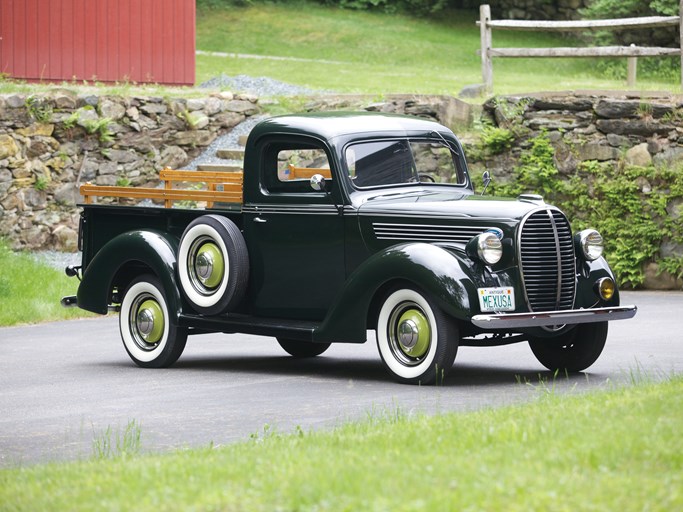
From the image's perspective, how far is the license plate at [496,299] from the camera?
902 centimetres

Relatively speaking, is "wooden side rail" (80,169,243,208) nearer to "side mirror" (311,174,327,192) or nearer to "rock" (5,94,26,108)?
"side mirror" (311,174,327,192)

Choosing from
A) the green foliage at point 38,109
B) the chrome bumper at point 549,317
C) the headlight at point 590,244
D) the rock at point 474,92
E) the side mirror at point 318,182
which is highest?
the rock at point 474,92

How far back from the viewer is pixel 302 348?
11766 mm

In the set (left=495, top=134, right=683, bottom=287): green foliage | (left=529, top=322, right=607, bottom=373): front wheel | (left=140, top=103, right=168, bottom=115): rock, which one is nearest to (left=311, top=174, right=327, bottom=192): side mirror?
(left=529, top=322, right=607, bottom=373): front wheel

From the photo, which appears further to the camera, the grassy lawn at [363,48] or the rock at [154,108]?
the grassy lawn at [363,48]

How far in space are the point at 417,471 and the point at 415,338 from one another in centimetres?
378

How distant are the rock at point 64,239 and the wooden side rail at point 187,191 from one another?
6.61 metres

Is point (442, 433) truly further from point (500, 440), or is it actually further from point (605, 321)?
point (605, 321)

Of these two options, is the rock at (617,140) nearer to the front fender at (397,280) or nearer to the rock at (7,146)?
the rock at (7,146)

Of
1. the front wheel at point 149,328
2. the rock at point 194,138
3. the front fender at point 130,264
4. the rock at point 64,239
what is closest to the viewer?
the front fender at point 130,264

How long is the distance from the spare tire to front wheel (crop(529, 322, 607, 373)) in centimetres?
240

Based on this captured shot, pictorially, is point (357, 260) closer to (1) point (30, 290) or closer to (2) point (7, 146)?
(1) point (30, 290)

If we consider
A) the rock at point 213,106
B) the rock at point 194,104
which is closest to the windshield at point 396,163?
the rock at point 194,104

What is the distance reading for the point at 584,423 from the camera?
21.2 ft
